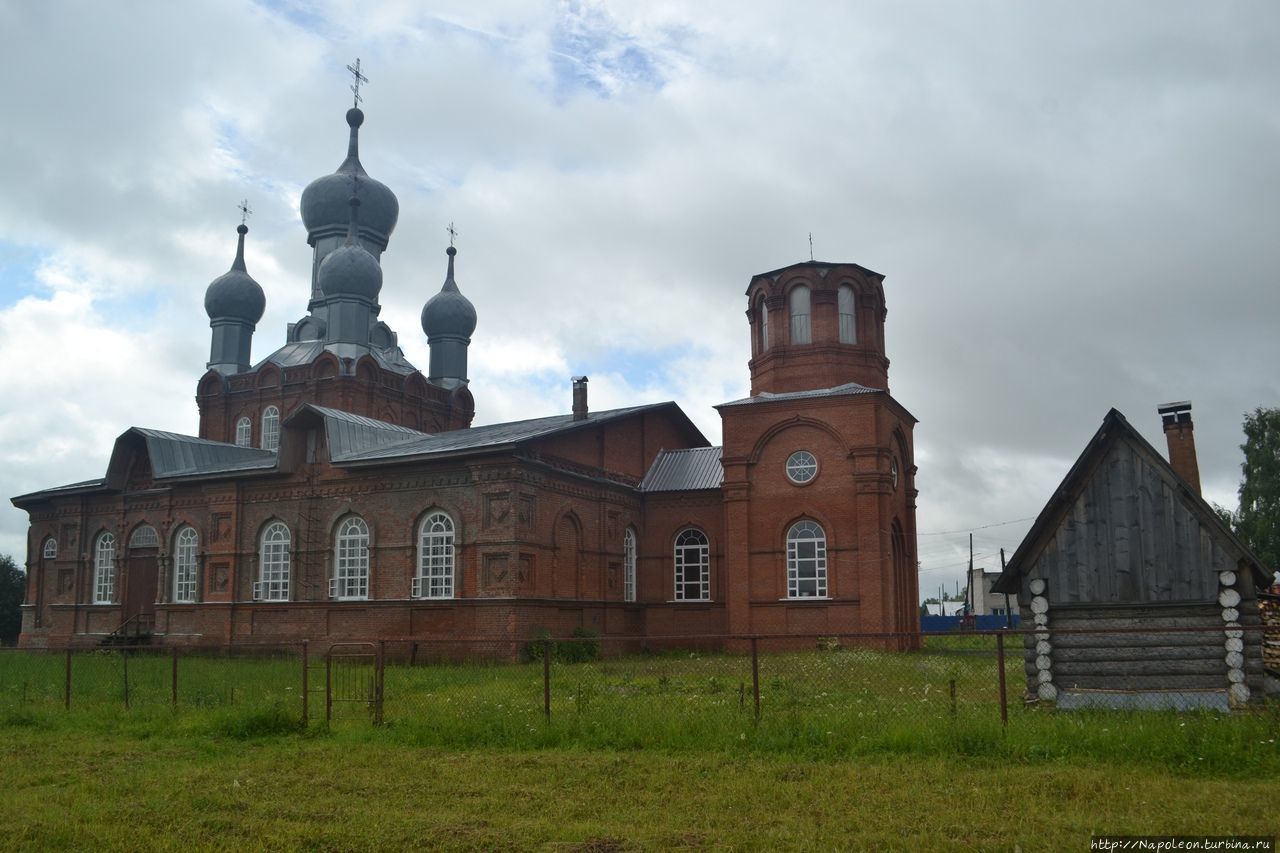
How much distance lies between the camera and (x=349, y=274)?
37656mm

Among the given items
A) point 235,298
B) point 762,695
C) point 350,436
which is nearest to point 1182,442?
point 762,695

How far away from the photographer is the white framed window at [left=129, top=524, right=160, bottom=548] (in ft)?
100

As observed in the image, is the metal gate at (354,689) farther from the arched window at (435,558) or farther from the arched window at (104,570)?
the arched window at (104,570)

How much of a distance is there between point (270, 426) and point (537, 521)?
16453 mm

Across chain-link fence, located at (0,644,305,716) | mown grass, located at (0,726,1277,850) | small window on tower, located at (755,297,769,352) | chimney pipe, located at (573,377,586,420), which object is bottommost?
mown grass, located at (0,726,1277,850)

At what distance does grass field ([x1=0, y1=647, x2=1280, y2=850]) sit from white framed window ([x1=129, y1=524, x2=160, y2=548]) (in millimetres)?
17045

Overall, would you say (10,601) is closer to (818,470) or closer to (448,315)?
(448,315)

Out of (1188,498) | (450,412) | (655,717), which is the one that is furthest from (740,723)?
(450,412)

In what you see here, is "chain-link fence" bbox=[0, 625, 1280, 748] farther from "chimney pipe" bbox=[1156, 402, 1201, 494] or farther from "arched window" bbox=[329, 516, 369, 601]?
"arched window" bbox=[329, 516, 369, 601]

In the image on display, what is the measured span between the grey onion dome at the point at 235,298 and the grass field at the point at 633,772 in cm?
2799

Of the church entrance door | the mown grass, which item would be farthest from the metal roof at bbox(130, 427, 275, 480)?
the mown grass

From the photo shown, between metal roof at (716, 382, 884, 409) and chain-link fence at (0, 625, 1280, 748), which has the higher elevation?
metal roof at (716, 382, 884, 409)

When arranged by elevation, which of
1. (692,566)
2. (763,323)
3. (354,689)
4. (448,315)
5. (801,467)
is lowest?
(354,689)

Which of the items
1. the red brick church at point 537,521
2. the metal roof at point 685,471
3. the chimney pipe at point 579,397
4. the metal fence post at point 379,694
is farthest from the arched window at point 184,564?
the metal fence post at point 379,694
